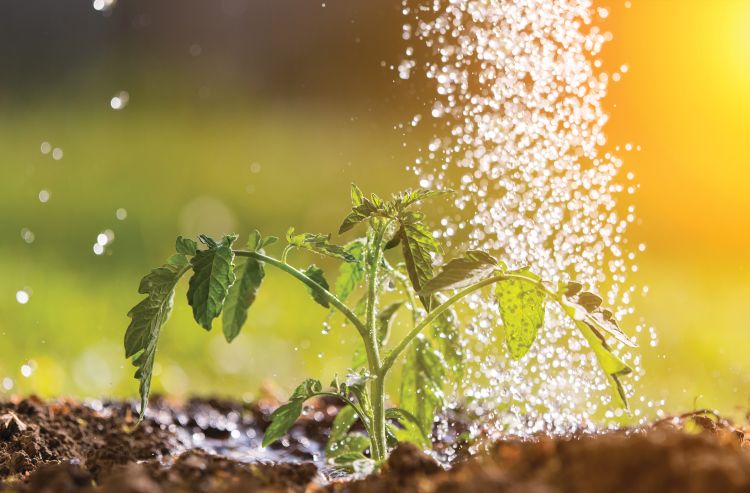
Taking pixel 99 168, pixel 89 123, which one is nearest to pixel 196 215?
pixel 99 168

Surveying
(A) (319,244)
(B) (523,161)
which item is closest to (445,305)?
(A) (319,244)

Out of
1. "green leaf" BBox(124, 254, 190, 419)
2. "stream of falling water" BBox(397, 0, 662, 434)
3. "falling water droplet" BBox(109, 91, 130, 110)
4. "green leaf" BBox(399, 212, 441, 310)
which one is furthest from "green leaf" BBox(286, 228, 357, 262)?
"falling water droplet" BBox(109, 91, 130, 110)

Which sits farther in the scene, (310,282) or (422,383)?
(422,383)

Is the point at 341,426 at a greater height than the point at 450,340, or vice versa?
the point at 450,340

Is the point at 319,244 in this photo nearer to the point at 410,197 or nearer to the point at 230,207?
the point at 410,197

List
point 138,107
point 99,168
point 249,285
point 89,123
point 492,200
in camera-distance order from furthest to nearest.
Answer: point 138,107 → point 89,123 → point 99,168 → point 492,200 → point 249,285

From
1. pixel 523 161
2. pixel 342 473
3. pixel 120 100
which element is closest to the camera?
pixel 342 473

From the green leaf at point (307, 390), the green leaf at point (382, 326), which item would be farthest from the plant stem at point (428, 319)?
the green leaf at point (382, 326)

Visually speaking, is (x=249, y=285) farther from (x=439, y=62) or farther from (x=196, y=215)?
(x=196, y=215)
